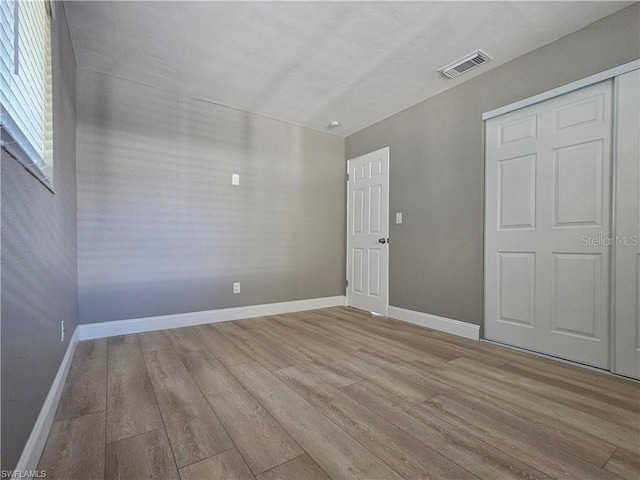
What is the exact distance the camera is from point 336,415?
Answer: 4.90ft

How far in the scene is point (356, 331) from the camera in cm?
298

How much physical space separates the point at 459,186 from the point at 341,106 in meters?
1.56

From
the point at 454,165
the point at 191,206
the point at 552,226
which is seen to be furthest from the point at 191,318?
the point at 552,226

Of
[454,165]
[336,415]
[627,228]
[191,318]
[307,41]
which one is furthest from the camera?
[191,318]

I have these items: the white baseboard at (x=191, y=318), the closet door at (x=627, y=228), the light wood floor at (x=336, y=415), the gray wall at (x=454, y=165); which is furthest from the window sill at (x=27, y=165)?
the closet door at (x=627, y=228)

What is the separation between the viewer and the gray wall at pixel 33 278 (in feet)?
3.01

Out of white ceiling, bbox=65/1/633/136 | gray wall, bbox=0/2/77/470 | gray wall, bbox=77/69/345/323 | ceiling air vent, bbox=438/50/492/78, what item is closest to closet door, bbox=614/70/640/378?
white ceiling, bbox=65/1/633/136

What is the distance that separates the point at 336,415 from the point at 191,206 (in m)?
→ 2.53

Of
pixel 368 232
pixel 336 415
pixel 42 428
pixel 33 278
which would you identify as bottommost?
pixel 336 415

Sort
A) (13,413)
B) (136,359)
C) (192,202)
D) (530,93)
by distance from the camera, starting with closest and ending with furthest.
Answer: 1. (13,413)
2. (136,359)
3. (530,93)
4. (192,202)

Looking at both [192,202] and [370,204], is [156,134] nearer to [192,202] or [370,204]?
[192,202]

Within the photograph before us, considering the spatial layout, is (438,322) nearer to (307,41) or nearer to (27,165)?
(307,41)

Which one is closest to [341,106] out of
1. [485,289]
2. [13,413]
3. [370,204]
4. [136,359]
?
[370,204]

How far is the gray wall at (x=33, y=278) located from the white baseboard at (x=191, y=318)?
2.05 feet
